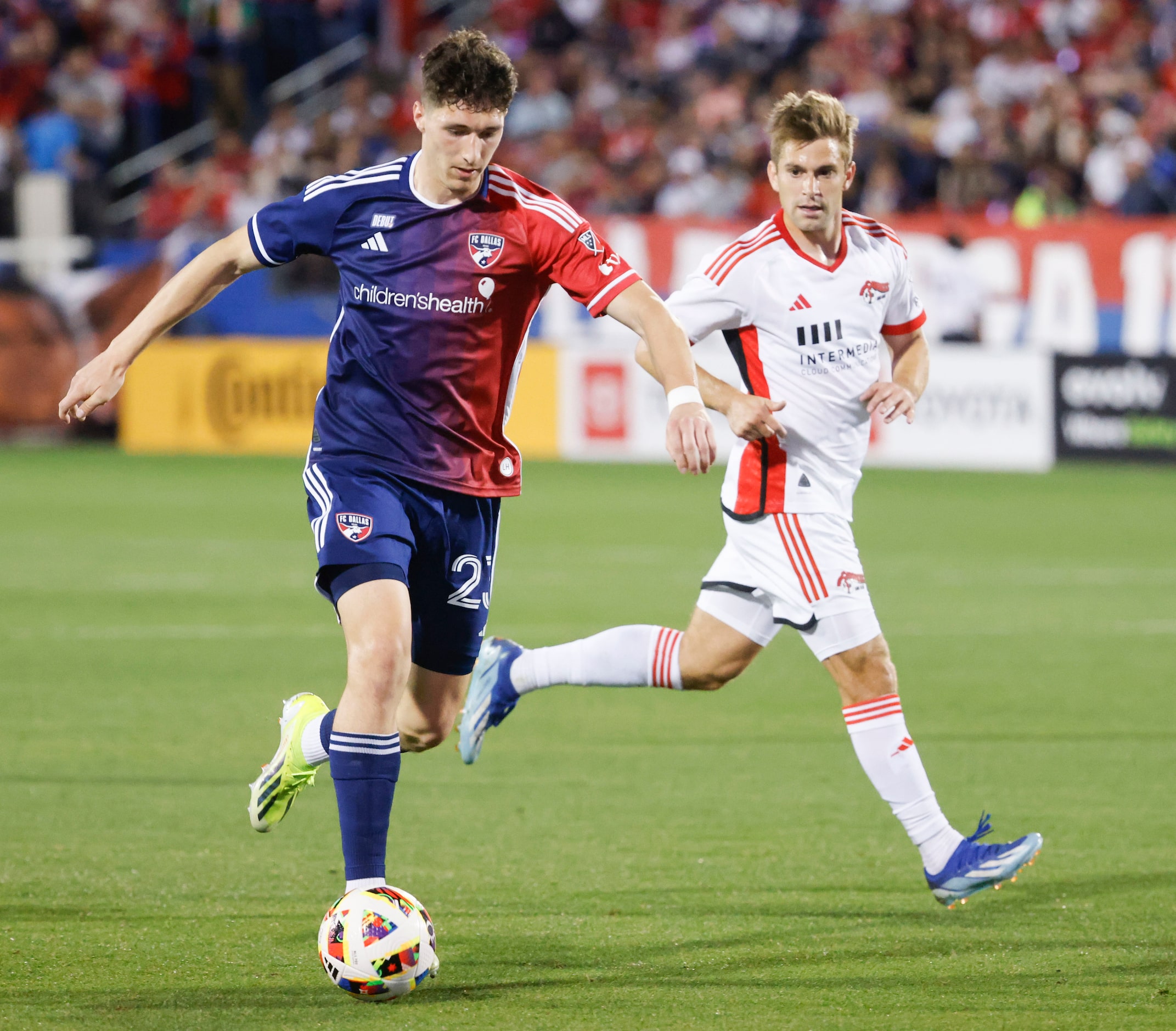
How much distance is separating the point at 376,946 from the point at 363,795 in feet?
1.32

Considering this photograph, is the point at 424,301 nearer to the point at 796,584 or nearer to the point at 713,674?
the point at 796,584

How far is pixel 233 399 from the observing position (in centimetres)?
2173

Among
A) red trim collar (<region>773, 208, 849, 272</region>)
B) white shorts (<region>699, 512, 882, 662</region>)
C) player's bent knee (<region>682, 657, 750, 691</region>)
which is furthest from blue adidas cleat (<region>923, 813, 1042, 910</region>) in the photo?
red trim collar (<region>773, 208, 849, 272</region>)

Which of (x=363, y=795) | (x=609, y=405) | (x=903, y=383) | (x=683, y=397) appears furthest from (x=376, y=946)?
(x=609, y=405)

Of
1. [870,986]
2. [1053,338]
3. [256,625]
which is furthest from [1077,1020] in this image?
[1053,338]

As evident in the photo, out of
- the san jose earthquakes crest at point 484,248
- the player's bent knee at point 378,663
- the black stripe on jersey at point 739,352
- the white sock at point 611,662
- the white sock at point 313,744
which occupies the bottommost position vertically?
the white sock at point 313,744

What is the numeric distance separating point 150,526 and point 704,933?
1085cm

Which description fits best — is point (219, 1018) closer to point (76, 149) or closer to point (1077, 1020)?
point (1077, 1020)

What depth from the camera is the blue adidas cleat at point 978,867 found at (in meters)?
5.22

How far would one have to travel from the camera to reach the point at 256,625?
10797 millimetres

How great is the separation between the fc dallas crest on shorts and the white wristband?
0.83 metres

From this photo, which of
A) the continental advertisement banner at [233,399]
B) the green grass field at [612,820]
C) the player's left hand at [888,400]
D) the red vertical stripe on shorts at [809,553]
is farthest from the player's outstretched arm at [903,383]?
the continental advertisement banner at [233,399]

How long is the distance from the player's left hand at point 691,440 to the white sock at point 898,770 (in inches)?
51.3

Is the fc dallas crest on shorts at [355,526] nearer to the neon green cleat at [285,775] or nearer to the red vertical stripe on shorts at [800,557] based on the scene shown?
the neon green cleat at [285,775]
